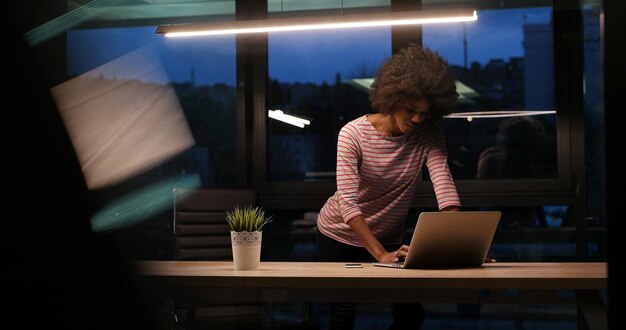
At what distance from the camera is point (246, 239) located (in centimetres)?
235

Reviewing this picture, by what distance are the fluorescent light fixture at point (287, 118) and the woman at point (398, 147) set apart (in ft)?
6.31

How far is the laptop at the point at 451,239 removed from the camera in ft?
6.85

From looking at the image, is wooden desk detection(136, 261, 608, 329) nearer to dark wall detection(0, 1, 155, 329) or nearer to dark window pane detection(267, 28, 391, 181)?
dark wall detection(0, 1, 155, 329)

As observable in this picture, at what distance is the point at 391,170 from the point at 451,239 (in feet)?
2.36

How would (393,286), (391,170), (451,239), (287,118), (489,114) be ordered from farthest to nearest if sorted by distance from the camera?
(287,118)
(489,114)
(391,170)
(451,239)
(393,286)

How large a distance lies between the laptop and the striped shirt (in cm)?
52

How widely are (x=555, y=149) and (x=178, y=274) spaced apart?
3.21 m

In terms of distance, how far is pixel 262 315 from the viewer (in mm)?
2549

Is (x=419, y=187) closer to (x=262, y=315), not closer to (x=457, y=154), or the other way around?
(x=457, y=154)

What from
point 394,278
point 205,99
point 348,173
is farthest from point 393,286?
point 205,99

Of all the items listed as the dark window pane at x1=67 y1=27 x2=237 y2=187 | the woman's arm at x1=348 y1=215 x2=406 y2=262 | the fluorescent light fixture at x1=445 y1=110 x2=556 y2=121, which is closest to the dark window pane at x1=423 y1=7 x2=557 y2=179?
the fluorescent light fixture at x1=445 y1=110 x2=556 y2=121

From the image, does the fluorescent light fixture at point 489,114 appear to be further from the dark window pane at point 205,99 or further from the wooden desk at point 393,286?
the wooden desk at point 393,286

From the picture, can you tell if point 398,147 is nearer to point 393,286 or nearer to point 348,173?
point 348,173

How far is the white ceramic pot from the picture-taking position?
2305 mm
